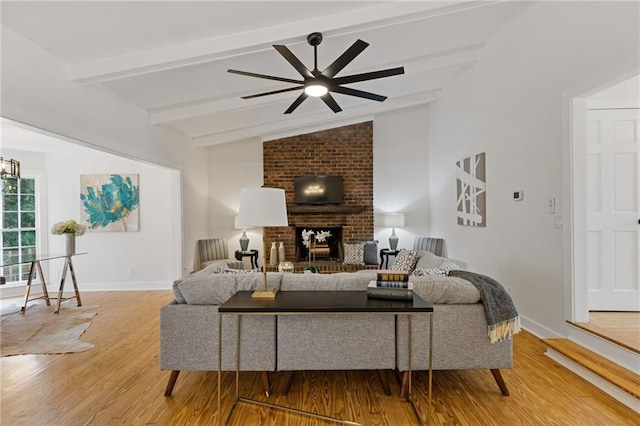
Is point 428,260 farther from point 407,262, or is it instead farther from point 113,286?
point 113,286

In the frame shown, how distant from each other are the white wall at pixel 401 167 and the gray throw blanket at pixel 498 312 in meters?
4.35

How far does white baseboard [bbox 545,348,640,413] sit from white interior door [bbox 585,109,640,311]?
34.1 inches

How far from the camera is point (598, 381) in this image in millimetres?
2439

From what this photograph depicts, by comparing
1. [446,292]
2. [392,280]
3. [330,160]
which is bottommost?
[446,292]

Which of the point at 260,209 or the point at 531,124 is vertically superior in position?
the point at 531,124

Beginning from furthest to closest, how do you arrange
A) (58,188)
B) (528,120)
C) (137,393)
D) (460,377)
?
(58,188) < (528,120) < (460,377) < (137,393)

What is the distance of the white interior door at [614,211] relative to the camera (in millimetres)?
3283

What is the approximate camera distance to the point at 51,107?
111 inches

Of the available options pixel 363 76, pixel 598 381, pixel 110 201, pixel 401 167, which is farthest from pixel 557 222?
pixel 110 201

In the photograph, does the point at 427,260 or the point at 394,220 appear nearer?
the point at 427,260

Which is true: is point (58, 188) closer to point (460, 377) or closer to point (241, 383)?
point (241, 383)

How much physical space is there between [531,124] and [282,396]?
3486 millimetres

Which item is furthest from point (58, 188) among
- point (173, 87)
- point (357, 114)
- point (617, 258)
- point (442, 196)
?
point (617, 258)

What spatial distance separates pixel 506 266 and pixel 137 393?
12.8 ft
